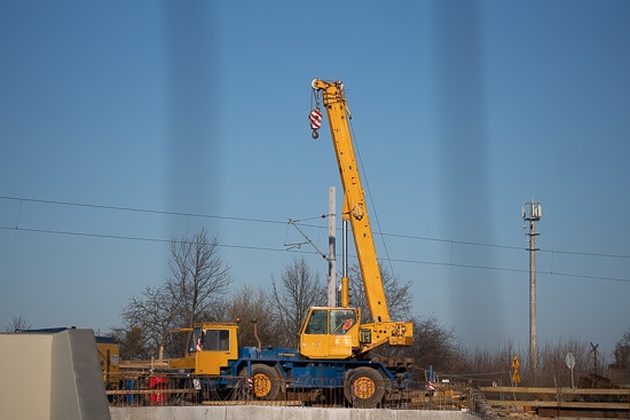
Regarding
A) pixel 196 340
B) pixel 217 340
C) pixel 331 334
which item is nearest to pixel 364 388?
pixel 331 334

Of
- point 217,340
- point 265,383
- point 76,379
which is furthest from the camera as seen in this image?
point 217,340

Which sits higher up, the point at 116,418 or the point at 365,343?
the point at 365,343

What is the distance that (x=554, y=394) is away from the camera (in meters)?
31.6

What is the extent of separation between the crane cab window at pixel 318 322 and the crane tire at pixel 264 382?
1788 mm

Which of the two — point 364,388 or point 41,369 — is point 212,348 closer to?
point 364,388

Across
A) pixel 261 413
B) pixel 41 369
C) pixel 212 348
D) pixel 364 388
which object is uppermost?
pixel 41 369

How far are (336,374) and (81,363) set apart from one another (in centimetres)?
1804

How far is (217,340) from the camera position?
28.8 meters

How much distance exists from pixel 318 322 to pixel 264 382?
261 cm

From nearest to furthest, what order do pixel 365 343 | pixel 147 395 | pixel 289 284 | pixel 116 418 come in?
1. pixel 116 418
2. pixel 147 395
3. pixel 365 343
4. pixel 289 284

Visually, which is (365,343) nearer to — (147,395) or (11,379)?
(147,395)

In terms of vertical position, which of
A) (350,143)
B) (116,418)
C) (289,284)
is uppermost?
(350,143)

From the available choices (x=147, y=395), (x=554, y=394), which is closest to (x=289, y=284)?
(x=554, y=394)

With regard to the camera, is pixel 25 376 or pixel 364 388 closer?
pixel 25 376
